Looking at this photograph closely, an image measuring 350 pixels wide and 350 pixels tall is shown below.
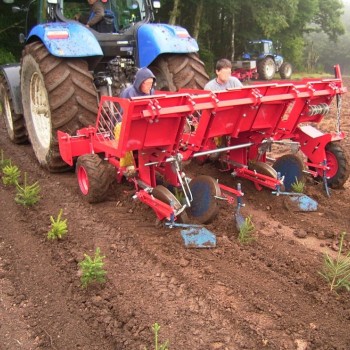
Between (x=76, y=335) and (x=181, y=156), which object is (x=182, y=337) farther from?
(x=181, y=156)

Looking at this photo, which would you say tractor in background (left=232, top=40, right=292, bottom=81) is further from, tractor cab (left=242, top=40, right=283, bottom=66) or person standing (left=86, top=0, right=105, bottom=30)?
person standing (left=86, top=0, right=105, bottom=30)

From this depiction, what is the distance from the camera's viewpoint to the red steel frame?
335 cm

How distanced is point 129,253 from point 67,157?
146 cm

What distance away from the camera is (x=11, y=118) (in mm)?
6293

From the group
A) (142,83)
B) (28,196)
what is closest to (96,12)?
(142,83)

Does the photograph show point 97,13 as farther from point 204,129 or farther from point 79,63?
point 204,129

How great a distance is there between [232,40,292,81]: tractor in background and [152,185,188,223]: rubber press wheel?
613 inches

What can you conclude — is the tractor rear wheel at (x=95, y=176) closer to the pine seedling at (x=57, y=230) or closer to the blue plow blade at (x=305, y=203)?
the pine seedling at (x=57, y=230)

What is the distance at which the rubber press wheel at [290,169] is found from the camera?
14.3 feet

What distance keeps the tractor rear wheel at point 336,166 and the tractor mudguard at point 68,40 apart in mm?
2506

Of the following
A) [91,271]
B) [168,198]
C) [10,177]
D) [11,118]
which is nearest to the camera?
[91,271]

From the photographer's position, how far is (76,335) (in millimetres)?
2441

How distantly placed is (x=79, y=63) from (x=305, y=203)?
2574 mm

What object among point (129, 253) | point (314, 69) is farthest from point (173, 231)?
point (314, 69)
